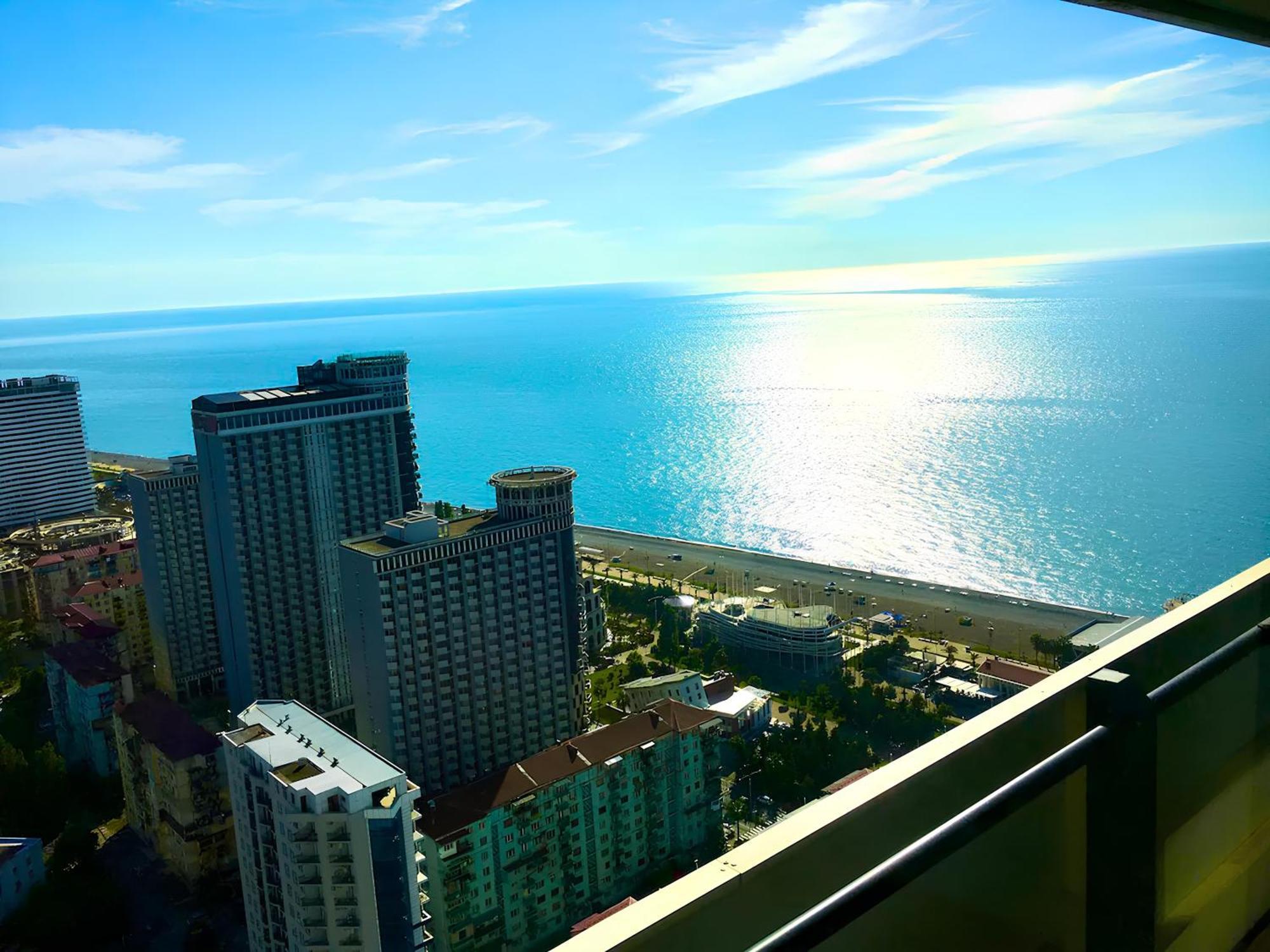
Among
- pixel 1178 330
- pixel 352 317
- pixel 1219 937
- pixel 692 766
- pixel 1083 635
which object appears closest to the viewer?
pixel 1219 937

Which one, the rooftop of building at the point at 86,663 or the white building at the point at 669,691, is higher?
the rooftop of building at the point at 86,663

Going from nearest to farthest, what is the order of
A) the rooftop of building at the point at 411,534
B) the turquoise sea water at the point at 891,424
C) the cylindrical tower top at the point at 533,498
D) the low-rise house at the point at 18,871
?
the low-rise house at the point at 18,871, the rooftop of building at the point at 411,534, the cylindrical tower top at the point at 533,498, the turquoise sea water at the point at 891,424

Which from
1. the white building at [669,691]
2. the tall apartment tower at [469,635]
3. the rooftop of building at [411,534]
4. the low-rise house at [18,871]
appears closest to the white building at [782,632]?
the white building at [669,691]

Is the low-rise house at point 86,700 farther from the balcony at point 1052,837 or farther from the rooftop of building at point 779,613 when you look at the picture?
the balcony at point 1052,837

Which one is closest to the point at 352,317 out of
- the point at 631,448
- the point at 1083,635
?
the point at 631,448

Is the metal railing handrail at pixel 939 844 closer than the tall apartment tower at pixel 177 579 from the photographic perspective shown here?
Yes

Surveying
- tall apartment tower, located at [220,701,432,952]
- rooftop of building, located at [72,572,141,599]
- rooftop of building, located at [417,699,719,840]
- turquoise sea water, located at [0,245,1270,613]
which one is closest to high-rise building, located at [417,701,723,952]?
rooftop of building, located at [417,699,719,840]

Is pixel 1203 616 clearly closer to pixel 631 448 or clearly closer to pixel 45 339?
pixel 631 448
